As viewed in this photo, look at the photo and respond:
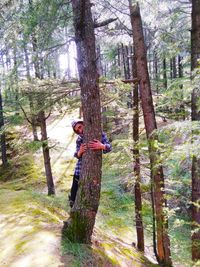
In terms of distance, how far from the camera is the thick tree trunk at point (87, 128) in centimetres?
446

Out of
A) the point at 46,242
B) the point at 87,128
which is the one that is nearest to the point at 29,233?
the point at 46,242

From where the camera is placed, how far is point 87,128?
4516mm

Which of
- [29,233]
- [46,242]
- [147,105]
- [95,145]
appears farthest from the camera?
[147,105]

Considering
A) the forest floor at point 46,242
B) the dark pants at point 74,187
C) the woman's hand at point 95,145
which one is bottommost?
the forest floor at point 46,242

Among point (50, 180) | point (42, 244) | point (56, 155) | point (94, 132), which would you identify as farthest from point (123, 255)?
point (56, 155)

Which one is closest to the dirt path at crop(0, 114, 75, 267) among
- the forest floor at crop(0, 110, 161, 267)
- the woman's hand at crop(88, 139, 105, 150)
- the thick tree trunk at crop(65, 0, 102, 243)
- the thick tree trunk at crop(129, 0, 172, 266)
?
the forest floor at crop(0, 110, 161, 267)

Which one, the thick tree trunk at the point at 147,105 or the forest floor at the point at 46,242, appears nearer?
the forest floor at the point at 46,242

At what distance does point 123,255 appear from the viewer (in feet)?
17.3

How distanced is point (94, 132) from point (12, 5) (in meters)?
2.92

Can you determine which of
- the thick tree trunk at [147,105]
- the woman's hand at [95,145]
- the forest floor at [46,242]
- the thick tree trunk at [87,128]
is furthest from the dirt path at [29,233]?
the thick tree trunk at [147,105]

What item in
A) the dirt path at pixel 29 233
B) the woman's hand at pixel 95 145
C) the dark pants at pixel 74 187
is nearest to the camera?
the dirt path at pixel 29 233

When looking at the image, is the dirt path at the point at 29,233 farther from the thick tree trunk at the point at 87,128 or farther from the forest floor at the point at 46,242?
the thick tree trunk at the point at 87,128

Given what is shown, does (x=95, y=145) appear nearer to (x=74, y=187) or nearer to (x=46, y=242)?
(x=74, y=187)

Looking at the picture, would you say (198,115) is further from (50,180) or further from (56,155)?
(56,155)
